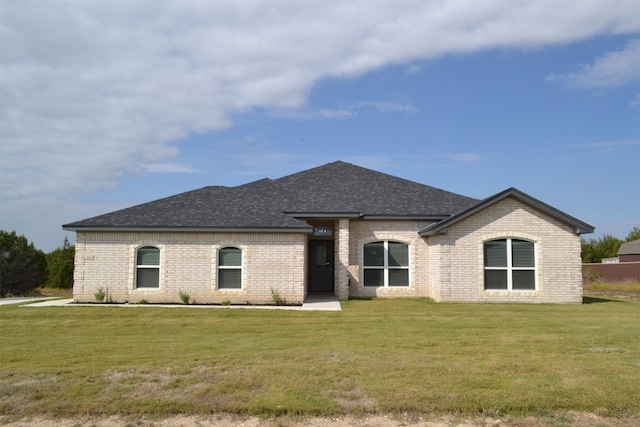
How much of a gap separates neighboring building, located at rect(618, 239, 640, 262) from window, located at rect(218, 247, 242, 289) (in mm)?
46725

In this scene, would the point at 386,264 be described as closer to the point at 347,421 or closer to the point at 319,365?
the point at 319,365

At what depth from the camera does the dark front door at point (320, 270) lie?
21958mm

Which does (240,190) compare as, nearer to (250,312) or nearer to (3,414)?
(250,312)

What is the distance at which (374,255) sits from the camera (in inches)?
779

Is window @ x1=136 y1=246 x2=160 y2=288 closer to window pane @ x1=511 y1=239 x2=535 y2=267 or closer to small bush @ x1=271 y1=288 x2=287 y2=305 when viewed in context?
small bush @ x1=271 y1=288 x2=287 y2=305

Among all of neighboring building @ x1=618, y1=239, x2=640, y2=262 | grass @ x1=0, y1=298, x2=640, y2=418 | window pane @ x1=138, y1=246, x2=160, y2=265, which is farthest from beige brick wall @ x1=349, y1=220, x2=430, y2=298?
neighboring building @ x1=618, y1=239, x2=640, y2=262

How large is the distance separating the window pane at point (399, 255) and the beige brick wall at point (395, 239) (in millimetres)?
169

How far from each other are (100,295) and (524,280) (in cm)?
1501

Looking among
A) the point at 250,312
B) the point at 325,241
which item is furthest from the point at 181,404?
the point at 325,241

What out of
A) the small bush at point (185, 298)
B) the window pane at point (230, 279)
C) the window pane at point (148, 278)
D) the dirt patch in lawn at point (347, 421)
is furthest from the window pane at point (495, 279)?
the dirt patch in lawn at point (347, 421)

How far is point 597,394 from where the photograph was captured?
6395mm

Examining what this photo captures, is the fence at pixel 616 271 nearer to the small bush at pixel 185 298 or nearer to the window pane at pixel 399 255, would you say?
the window pane at pixel 399 255

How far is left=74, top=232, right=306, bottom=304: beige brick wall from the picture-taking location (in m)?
17.7

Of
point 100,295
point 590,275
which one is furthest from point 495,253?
point 590,275
